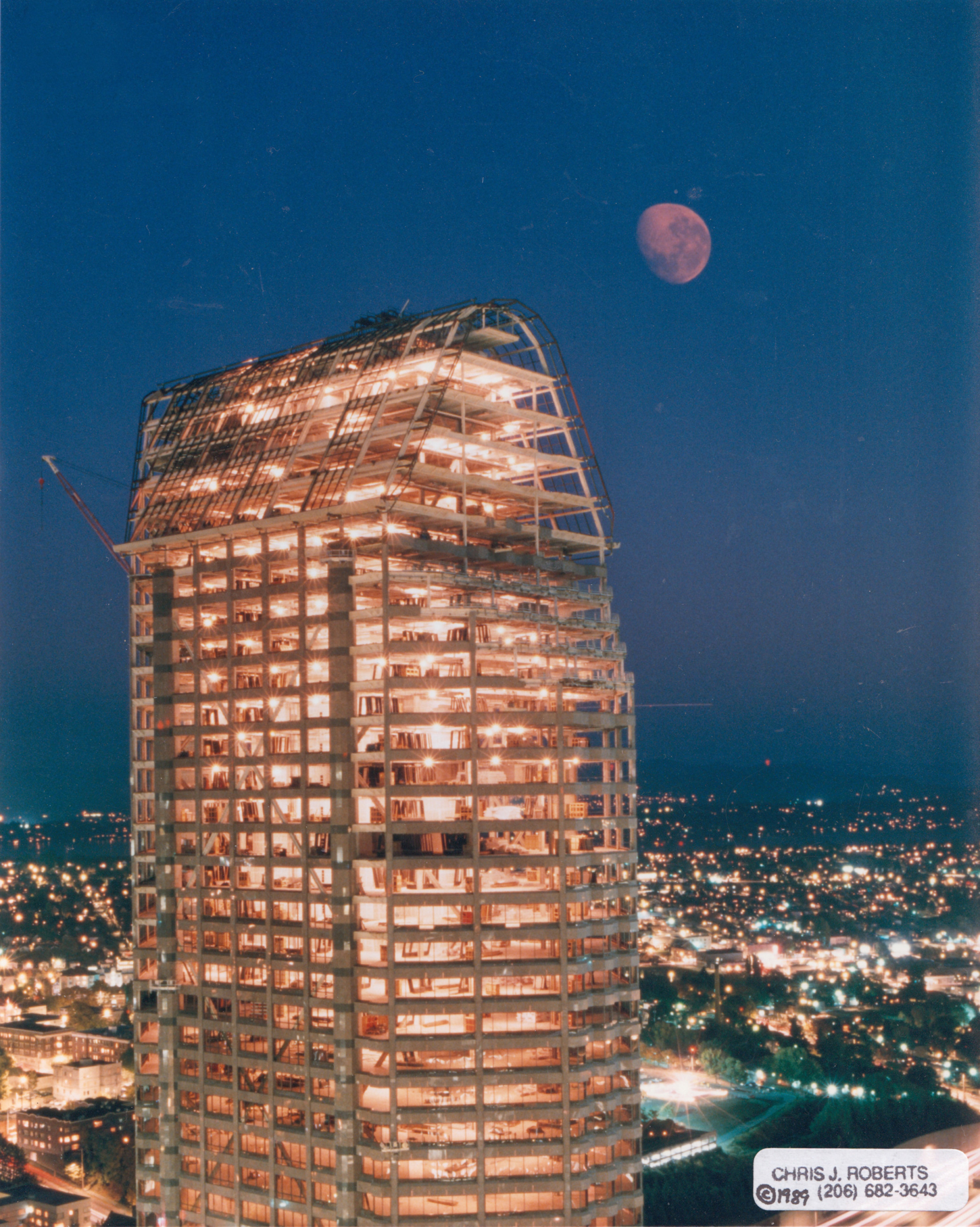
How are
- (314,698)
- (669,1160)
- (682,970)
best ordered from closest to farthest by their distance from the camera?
1. (314,698)
2. (669,1160)
3. (682,970)

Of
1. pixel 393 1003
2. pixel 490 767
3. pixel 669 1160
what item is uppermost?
pixel 490 767

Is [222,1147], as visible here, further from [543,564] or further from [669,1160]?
[669,1160]

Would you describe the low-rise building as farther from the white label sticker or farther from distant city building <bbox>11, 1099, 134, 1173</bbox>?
the white label sticker

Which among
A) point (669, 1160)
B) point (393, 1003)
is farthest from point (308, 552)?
point (669, 1160)

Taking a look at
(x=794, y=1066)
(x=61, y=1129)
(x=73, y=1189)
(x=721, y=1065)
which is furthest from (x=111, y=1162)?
(x=794, y=1066)

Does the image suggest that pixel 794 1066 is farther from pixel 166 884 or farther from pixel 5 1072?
pixel 166 884

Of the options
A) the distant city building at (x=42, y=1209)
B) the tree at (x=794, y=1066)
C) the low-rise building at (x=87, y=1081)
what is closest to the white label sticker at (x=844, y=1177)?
the distant city building at (x=42, y=1209)

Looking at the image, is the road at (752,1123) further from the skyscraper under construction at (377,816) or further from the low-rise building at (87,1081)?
the low-rise building at (87,1081)
